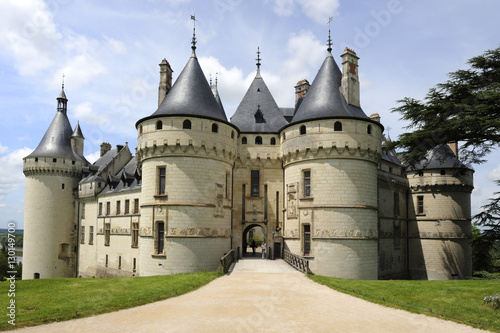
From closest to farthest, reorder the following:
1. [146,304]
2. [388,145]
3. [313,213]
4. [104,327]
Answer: [104,327], [146,304], [388,145], [313,213]

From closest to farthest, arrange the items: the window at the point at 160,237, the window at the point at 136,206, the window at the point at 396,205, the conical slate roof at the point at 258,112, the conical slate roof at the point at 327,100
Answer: the window at the point at 160,237
the conical slate roof at the point at 327,100
the conical slate roof at the point at 258,112
the window at the point at 136,206
the window at the point at 396,205

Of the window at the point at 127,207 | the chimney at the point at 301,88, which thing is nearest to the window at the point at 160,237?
the window at the point at 127,207

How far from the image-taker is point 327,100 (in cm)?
2684

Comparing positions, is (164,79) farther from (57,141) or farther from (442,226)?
(442,226)

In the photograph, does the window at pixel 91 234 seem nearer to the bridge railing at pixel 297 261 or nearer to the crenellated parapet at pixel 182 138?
the crenellated parapet at pixel 182 138

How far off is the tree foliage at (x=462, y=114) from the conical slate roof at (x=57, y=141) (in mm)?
37397

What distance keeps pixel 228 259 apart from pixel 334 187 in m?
8.16

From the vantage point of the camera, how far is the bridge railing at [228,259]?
21328 millimetres

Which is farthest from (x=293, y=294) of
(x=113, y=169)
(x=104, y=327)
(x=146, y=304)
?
(x=113, y=169)

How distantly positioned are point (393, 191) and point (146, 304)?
2770 cm

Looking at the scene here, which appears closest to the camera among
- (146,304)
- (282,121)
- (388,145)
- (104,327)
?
(104,327)

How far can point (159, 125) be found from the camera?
26.5m

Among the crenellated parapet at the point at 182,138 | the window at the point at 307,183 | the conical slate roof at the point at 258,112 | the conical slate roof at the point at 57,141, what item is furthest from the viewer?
the conical slate roof at the point at 57,141

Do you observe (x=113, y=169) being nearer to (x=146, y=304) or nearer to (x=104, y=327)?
(x=146, y=304)
